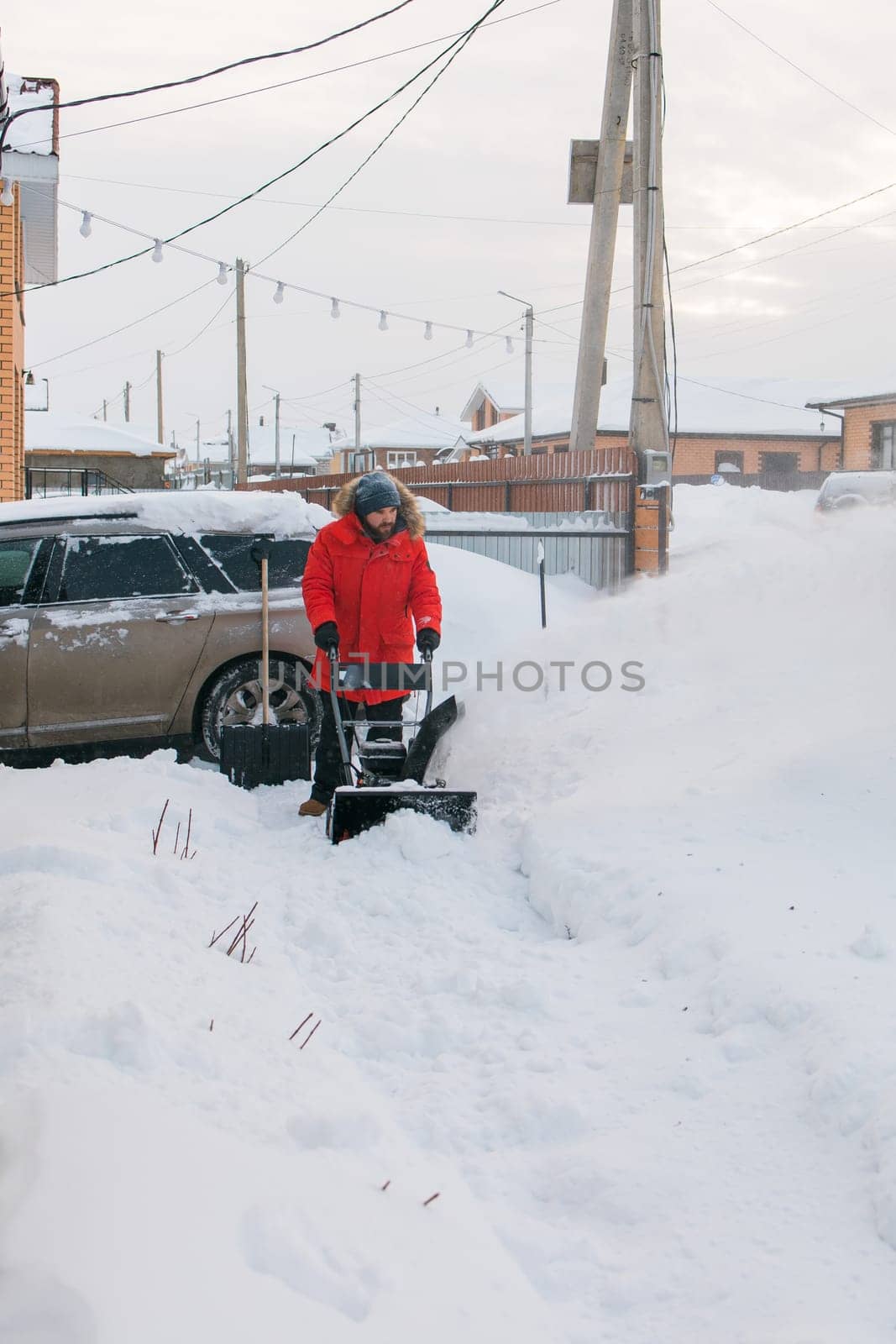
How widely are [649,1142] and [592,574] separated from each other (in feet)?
35.7

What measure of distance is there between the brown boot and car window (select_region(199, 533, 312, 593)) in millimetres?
1735

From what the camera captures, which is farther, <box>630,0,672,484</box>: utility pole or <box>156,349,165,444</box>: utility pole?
<box>156,349,165,444</box>: utility pole

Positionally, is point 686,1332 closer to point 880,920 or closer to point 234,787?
point 880,920

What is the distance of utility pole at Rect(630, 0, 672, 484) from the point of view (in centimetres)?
1088

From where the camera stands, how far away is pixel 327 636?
223 inches

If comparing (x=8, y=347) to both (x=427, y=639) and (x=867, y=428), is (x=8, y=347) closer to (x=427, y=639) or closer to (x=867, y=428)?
(x=427, y=639)

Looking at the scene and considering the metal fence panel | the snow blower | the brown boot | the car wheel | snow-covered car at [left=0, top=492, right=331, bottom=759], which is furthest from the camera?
the metal fence panel

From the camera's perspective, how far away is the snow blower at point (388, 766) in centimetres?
539

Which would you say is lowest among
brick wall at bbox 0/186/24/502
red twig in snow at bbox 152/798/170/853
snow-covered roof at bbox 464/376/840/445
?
red twig in snow at bbox 152/798/170/853

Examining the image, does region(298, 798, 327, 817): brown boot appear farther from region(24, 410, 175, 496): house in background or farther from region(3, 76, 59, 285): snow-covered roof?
region(24, 410, 175, 496): house in background

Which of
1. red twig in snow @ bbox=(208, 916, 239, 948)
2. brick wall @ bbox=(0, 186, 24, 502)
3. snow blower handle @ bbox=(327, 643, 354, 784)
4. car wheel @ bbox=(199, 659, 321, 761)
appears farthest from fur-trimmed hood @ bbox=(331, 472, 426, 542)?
brick wall @ bbox=(0, 186, 24, 502)

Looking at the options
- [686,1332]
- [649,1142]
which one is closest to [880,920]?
[649,1142]

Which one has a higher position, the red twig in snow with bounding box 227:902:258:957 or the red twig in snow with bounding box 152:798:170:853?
the red twig in snow with bounding box 152:798:170:853

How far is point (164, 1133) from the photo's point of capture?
2.58 metres
